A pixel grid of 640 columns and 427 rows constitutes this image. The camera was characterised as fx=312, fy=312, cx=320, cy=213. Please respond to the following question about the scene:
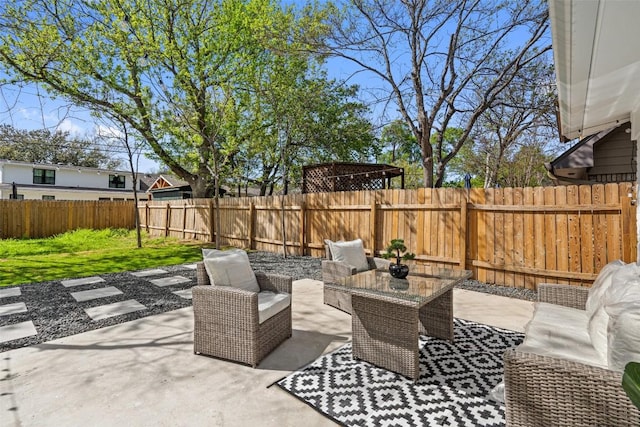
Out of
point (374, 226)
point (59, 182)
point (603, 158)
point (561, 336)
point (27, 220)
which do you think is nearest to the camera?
point (561, 336)

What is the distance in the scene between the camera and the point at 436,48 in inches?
300

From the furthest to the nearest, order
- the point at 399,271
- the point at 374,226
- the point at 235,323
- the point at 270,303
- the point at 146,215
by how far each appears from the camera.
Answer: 1. the point at 146,215
2. the point at 374,226
3. the point at 399,271
4. the point at 270,303
5. the point at 235,323

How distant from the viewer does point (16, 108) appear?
3.49m

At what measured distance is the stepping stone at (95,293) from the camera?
15.0 feet

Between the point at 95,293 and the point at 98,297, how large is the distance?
279 mm

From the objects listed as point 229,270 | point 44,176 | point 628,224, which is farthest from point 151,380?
point 44,176

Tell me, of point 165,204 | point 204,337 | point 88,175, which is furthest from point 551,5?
point 88,175

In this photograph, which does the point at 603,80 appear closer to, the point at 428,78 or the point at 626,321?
the point at 626,321

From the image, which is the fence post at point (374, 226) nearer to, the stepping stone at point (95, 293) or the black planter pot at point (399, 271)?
the black planter pot at point (399, 271)

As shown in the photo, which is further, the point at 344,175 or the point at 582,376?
the point at 344,175

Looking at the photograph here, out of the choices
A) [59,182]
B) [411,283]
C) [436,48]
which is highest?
[436,48]

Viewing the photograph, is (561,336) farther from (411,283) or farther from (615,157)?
(615,157)

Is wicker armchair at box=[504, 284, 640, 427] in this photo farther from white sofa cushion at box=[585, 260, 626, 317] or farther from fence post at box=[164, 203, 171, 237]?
fence post at box=[164, 203, 171, 237]

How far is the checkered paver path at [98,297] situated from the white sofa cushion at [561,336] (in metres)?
4.17
